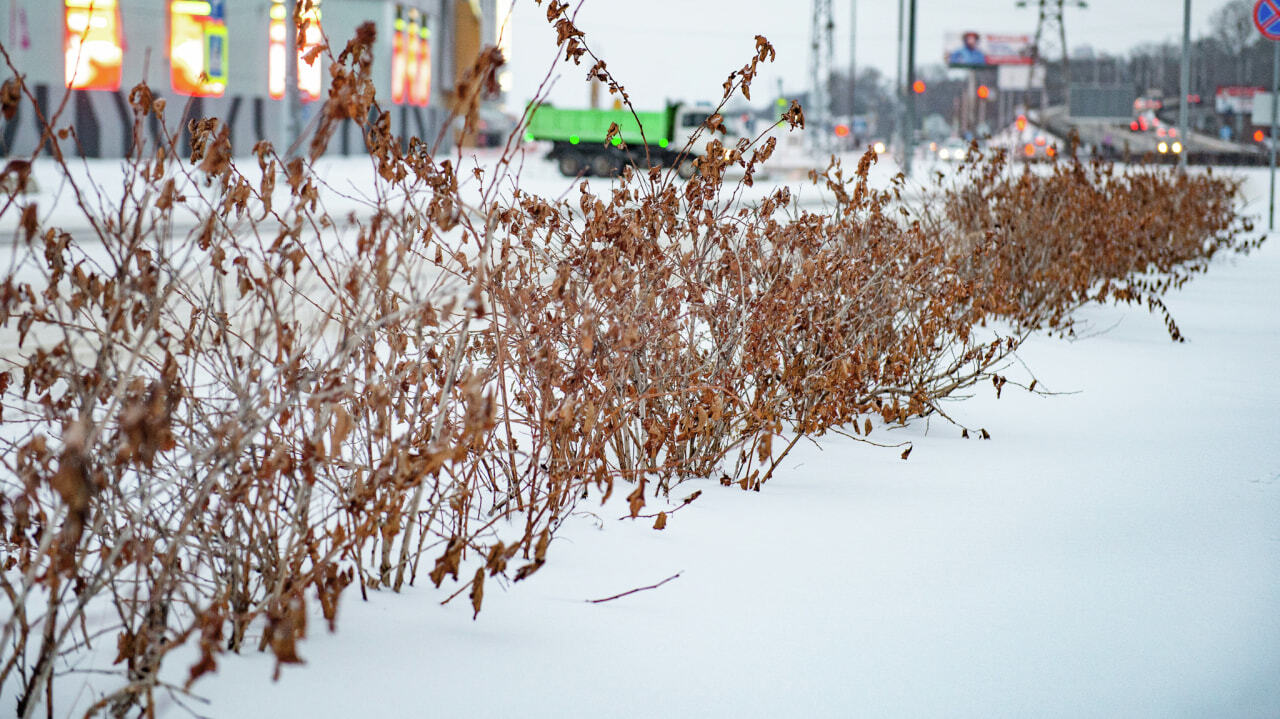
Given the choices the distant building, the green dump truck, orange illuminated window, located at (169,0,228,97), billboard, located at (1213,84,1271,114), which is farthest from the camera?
billboard, located at (1213,84,1271,114)

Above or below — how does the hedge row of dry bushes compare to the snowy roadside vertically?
above

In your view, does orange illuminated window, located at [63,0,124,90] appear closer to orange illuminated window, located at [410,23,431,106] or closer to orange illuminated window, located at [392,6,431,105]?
orange illuminated window, located at [392,6,431,105]

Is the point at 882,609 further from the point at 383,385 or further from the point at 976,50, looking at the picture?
the point at 976,50

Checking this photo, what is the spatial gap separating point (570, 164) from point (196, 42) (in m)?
10.3

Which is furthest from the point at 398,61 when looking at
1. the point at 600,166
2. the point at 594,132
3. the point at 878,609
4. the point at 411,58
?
the point at 878,609

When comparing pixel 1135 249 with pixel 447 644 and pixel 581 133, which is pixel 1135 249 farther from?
pixel 581 133

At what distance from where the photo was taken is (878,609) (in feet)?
10.8

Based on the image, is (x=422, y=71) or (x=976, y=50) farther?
(x=976, y=50)

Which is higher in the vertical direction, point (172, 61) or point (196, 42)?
point (196, 42)

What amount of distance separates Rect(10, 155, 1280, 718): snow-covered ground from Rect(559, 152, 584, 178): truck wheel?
103ft

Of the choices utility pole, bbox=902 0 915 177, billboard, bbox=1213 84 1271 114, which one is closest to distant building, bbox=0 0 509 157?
utility pole, bbox=902 0 915 177

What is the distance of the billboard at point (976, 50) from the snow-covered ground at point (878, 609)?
353 feet

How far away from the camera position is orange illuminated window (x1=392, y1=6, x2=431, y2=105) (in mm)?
46469

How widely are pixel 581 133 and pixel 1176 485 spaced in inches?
1308
